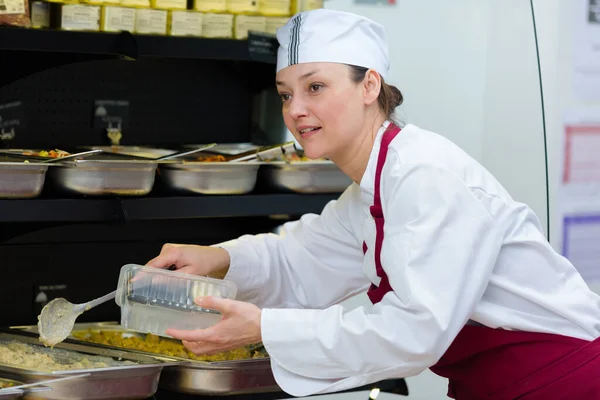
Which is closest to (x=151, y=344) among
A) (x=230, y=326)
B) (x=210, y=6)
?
(x=230, y=326)

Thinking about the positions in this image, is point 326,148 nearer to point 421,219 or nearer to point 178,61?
point 421,219

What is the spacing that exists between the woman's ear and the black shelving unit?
612 mm

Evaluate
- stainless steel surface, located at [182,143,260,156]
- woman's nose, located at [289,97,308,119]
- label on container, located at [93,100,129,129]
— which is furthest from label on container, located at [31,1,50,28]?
woman's nose, located at [289,97,308,119]

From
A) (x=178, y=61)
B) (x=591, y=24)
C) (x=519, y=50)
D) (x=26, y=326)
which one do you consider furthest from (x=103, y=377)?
(x=591, y=24)

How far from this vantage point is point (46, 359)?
224 centimetres

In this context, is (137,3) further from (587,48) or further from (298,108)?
(587,48)

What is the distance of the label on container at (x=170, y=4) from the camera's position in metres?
2.51

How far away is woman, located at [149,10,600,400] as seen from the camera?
1727mm

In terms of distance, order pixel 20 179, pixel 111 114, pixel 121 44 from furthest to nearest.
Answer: pixel 111 114 < pixel 121 44 < pixel 20 179

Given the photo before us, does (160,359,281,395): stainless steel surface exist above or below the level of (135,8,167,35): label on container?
below

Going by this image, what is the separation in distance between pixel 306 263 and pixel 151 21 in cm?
78

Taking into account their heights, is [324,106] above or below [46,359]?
above

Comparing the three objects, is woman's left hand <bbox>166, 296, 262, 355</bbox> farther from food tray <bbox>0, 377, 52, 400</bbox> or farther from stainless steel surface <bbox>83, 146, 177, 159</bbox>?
stainless steel surface <bbox>83, 146, 177, 159</bbox>

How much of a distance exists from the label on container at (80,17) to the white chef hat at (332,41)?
2.03 feet
